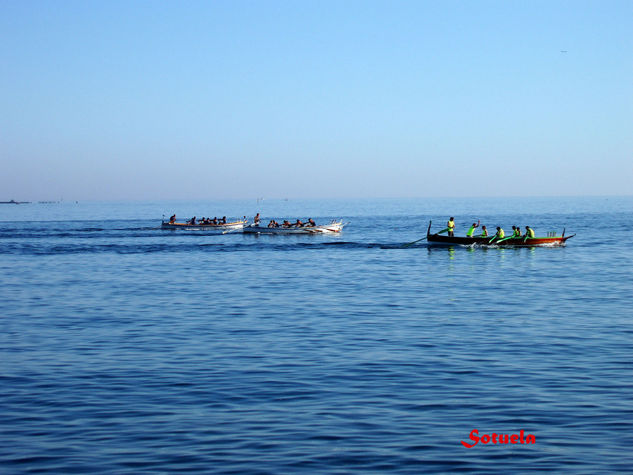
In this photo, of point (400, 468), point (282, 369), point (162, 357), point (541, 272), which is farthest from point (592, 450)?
point (541, 272)

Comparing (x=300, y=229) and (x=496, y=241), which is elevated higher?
(x=300, y=229)

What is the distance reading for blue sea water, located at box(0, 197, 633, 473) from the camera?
13523 mm

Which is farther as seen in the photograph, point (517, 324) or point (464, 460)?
point (517, 324)

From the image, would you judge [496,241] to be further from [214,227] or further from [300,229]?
[214,227]

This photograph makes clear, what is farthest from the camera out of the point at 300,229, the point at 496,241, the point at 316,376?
the point at 300,229

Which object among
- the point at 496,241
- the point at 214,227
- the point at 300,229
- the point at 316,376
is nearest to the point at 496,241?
the point at 496,241

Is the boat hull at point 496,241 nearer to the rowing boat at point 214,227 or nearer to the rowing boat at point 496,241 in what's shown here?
the rowing boat at point 496,241

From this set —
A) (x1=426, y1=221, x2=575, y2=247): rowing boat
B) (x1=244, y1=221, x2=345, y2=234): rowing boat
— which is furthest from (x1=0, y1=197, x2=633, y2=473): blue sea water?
(x1=244, y1=221, x2=345, y2=234): rowing boat

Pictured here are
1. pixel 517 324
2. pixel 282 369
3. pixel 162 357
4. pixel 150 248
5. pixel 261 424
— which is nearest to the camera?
pixel 261 424

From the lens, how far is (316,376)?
19234 millimetres

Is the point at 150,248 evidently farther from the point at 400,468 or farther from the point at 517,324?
the point at 400,468

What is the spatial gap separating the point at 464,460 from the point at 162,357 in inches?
443

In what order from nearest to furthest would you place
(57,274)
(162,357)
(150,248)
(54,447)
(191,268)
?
(54,447)
(162,357)
(57,274)
(191,268)
(150,248)

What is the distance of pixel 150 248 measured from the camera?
75062 mm
